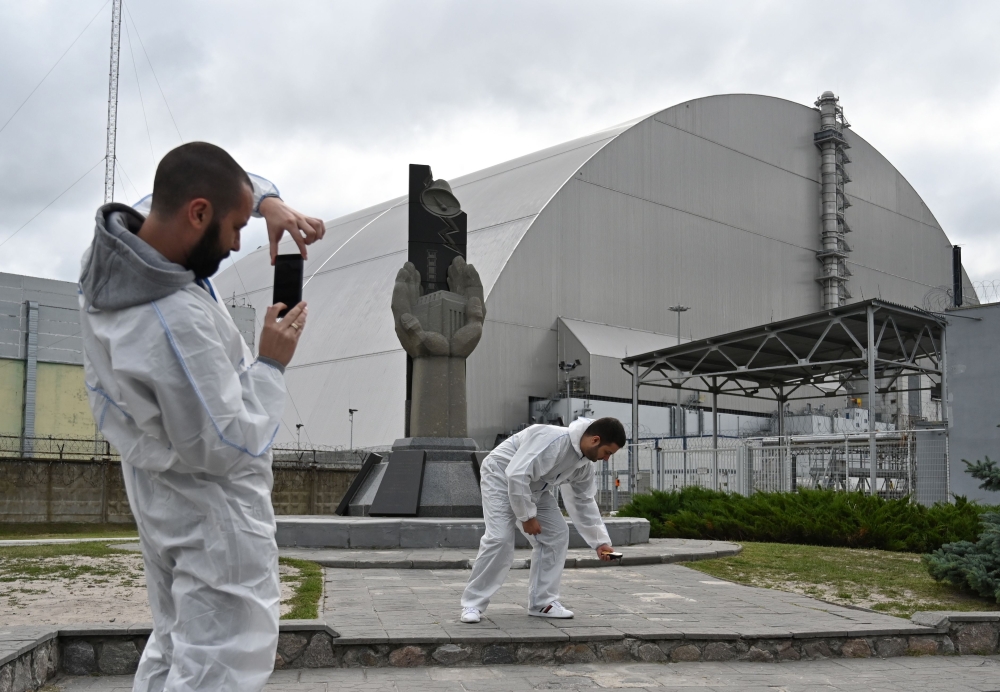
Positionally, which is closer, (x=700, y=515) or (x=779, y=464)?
(x=700, y=515)

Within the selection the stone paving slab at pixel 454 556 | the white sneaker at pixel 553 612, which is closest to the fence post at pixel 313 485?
the stone paving slab at pixel 454 556

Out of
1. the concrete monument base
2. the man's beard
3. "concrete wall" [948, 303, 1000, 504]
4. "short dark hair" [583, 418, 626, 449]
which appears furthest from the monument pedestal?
"concrete wall" [948, 303, 1000, 504]

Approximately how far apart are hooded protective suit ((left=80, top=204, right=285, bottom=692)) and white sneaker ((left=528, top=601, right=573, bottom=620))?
5.06 meters

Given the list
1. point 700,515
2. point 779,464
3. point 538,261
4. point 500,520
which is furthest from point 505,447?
point 538,261

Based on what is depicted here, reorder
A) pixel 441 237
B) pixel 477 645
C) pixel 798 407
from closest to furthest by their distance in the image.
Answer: pixel 477 645
pixel 441 237
pixel 798 407

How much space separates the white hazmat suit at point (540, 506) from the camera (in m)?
7.23

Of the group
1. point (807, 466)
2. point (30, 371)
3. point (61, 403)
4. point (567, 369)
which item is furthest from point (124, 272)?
point (61, 403)

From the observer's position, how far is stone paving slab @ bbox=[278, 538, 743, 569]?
36.5ft

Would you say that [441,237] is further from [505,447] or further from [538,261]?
[538,261]

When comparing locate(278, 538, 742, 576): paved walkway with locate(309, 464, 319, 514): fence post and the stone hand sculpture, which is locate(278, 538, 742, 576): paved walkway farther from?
locate(309, 464, 319, 514): fence post

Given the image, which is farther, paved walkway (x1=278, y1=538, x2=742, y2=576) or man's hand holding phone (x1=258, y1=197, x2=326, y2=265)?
paved walkway (x1=278, y1=538, x2=742, y2=576)

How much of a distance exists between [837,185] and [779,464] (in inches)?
1044

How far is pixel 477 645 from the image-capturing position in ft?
21.7

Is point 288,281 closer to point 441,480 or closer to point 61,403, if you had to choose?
point 441,480
